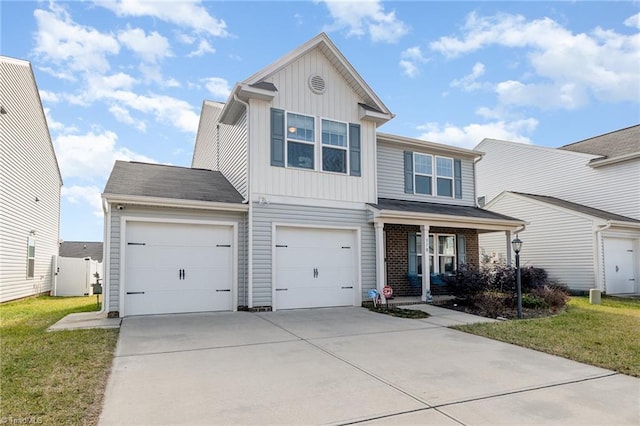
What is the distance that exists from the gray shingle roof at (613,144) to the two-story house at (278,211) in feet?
27.9

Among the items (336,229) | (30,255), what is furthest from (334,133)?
(30,255)

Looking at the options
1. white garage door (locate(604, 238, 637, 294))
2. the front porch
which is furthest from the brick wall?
white garage door (locate(604, 238, 637, 294))

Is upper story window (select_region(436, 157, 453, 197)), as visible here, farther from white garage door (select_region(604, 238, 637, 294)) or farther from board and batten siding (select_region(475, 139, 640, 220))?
board and batten siding (select_region(475, 139, 640, 220))

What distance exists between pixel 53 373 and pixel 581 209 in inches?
722

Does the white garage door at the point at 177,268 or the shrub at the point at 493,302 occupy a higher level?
the white garage door at the point at 177,268

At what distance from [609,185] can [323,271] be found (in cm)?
1414

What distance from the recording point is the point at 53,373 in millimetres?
4801

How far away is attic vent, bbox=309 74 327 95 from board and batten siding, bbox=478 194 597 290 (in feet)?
35.9

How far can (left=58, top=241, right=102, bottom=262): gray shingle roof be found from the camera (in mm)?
28281

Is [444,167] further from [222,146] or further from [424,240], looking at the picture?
[222,146]

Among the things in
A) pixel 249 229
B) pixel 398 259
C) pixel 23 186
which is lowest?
pixel 398 259

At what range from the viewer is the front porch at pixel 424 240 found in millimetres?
11609

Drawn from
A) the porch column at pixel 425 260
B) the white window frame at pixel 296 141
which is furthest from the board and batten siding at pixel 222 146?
the porch column at pixel 425 260

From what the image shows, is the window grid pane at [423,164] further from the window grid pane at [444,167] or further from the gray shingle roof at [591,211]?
the gray shingle roof at [591,211]
